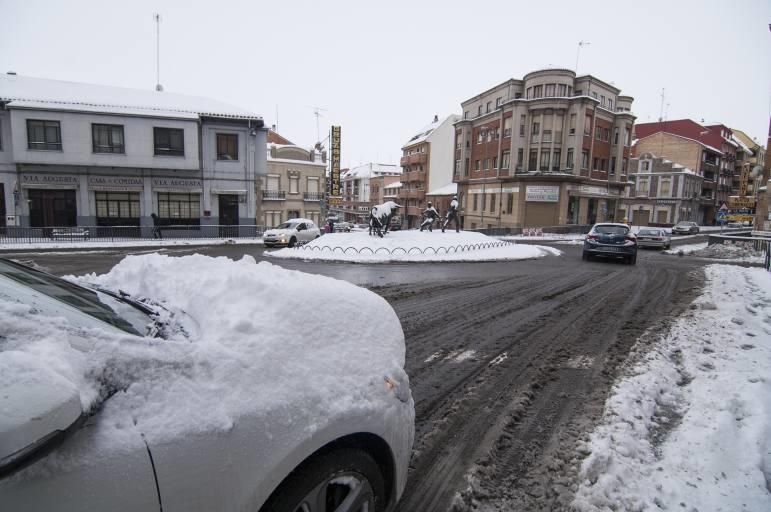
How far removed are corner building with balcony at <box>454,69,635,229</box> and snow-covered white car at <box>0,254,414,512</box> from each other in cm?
4247

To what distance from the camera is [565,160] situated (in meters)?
41.4

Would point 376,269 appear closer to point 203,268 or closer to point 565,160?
point 203,268

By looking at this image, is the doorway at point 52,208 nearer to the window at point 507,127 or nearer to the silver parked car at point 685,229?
the window at point 507,127

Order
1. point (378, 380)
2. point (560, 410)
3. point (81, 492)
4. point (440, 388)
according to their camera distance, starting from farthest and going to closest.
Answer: point (440, 388) < point (560, 410) < point (378, 380) < point (81, 492)

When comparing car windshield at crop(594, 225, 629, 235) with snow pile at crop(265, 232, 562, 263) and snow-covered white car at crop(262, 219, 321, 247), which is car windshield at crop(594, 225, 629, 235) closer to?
snow pile at crop(265, 232, 562, 263)

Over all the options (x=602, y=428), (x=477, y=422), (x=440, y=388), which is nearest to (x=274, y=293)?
(x=477, y=422)

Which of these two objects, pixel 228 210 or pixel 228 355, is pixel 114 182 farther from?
pixel 228 355

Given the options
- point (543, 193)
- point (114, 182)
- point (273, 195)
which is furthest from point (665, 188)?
point (114, 182)

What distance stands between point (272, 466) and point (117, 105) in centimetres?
3278

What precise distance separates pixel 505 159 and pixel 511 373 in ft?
142

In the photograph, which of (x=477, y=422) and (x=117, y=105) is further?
(x=117, y=105)

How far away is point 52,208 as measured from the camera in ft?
88.0

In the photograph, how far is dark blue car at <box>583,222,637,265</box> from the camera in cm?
1555

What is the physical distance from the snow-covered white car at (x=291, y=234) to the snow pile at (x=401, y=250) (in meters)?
3.70
